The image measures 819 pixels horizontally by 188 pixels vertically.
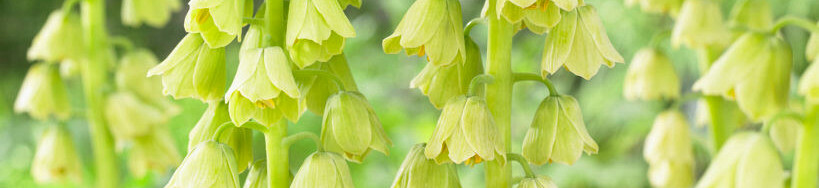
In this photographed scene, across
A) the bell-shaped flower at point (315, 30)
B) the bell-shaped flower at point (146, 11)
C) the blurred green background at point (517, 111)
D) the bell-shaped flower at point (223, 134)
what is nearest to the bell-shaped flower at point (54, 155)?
the bell-shaped flower at point (146, 11)

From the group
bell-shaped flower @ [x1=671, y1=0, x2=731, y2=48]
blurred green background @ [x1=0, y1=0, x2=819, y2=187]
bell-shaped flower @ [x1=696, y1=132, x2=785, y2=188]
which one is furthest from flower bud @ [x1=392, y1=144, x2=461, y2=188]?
blurred green background @ [x1=0, y1=0, x2=819, y2=187]

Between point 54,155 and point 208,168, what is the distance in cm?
99

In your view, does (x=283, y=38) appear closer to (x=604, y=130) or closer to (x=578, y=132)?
(x=578, y=132)

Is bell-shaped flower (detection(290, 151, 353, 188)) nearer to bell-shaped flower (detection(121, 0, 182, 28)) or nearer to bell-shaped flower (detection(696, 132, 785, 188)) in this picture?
bell-shaped flower (detection(696, 132, 785, 188))

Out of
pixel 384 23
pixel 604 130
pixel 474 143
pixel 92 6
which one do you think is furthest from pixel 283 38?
pixel 384 23

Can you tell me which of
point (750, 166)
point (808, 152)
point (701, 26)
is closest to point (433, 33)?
point (750, 166)

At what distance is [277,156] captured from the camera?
2.50 feet

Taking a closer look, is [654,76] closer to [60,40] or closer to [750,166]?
[750,166]

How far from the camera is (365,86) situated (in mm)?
2406

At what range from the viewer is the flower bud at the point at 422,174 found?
76cm

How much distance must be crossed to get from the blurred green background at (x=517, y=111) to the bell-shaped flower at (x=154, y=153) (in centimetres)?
37

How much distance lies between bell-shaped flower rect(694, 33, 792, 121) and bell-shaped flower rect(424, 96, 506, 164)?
331 millimetres

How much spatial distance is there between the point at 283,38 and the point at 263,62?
8cm

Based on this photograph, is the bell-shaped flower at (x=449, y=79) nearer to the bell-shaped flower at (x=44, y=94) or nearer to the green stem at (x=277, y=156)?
the green stem at (x=277, y=156)
